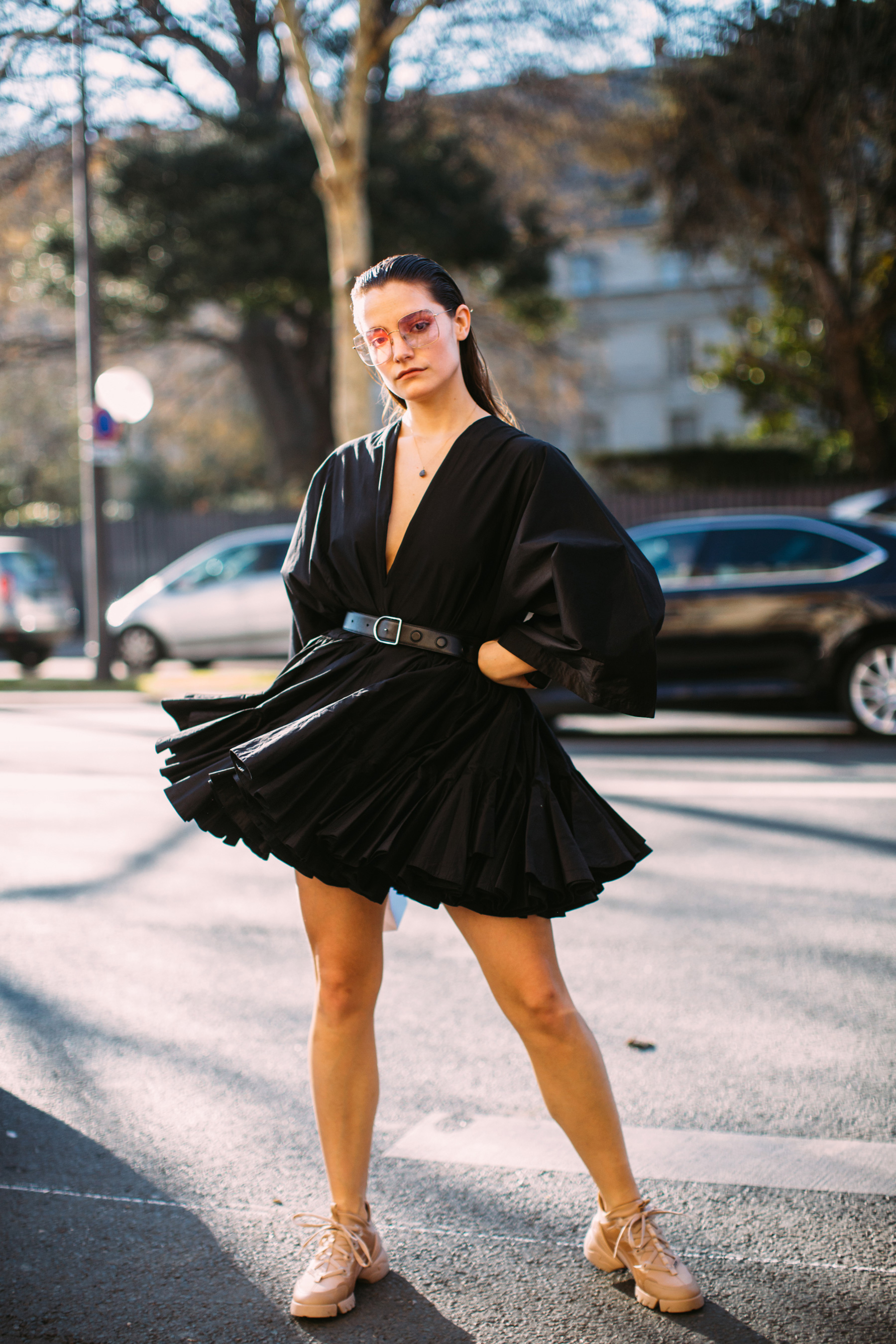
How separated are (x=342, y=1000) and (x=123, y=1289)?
671mm

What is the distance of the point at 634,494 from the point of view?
21.2 metres

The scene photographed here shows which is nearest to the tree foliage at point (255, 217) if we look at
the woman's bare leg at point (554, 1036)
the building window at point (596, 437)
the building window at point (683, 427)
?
the woman's bare leg at point (554, 1036)

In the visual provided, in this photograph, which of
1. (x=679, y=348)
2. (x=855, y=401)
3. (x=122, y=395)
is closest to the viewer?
(x=122, y=395)

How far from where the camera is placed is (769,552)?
31.0ft

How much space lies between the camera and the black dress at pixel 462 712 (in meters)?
2.22

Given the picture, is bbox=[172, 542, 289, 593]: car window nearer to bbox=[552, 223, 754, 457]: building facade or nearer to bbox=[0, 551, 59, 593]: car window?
bbox=[0, 551, 59, 593]: car window

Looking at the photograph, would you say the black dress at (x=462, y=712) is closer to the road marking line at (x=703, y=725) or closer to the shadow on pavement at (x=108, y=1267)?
the shadow on pavement at (x=108, y=1267)

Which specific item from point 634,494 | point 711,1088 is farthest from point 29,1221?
point 634,494

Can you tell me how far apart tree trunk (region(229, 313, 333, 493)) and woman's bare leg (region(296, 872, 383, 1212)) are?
2068cm

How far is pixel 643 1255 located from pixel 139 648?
1354cm

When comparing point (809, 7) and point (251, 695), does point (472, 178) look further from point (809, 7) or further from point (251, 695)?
point (251, 695)

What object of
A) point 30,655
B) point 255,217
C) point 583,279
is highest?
point 583,279

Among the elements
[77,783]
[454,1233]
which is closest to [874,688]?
[77,783]

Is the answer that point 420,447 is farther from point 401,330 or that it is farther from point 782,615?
point 782,615
